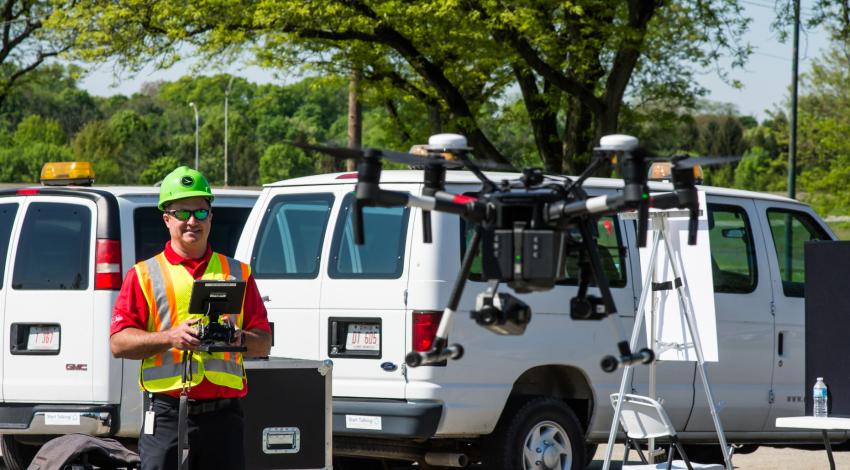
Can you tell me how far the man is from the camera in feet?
18.0

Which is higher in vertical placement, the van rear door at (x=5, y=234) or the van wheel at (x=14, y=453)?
the van rear door at (x=5, y=234)

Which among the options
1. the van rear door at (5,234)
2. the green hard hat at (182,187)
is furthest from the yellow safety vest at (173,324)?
the van rear door at (5,234)

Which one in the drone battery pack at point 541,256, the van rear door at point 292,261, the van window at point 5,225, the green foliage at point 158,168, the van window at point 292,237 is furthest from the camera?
the green foliage at point 158,168

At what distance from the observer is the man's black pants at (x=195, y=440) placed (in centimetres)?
548

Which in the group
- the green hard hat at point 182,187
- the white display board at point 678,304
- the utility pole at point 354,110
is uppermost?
the utility pole at point 354,110

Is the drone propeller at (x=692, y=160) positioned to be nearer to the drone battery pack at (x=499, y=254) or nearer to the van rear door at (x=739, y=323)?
the drone battery pack at (x=499, y=254)

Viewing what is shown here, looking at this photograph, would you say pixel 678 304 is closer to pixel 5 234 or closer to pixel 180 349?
pixel 180 349

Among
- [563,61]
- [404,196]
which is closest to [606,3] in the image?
[563,61]

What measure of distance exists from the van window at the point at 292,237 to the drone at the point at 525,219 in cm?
504

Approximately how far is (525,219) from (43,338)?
256 inches

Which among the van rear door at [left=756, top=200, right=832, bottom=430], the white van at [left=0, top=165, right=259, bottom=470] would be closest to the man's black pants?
the white van at [left=0, top=165, right=259, bottom=470]

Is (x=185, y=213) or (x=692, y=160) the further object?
(x=185, y=213)

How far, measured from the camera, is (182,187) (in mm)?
5648

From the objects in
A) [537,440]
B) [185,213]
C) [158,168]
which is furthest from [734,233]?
[158,168]
